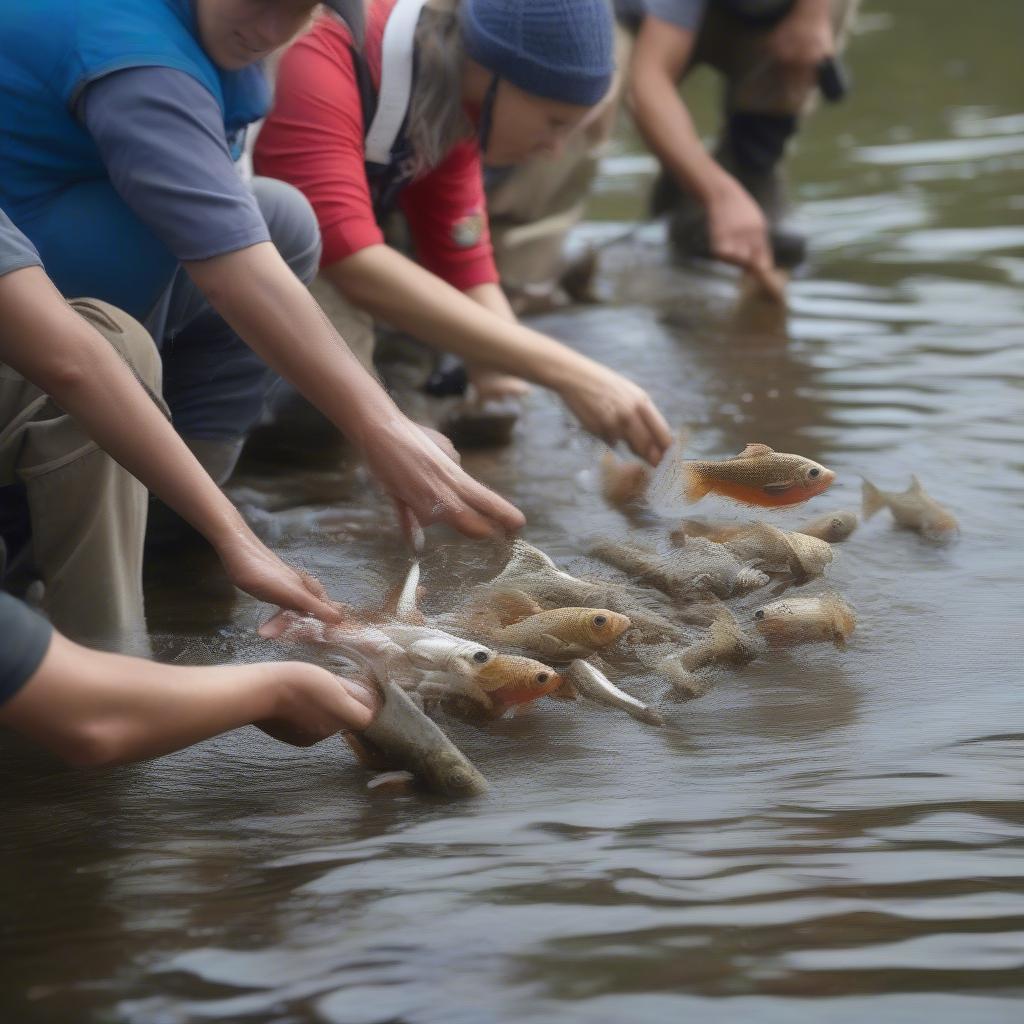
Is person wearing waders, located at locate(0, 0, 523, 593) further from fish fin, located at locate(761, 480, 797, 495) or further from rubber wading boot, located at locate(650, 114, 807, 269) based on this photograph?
rubber wading boot, located at locate(650, 114, 807, 269)

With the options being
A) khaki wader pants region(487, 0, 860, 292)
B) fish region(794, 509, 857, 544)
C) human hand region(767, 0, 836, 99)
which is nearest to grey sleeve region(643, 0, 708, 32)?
khaki wader pants region(487, 0, 860, 292)

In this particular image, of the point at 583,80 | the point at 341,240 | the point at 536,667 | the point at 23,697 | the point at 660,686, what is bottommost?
the point at 660,686

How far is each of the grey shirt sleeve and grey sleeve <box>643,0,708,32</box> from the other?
498 centimetres

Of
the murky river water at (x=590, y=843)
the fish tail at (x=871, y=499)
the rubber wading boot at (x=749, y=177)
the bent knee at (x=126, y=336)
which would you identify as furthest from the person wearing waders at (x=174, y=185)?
the rubber wading boot at (x=749, y=177)

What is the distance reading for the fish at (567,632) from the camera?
120 inches

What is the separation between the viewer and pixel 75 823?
262 cm

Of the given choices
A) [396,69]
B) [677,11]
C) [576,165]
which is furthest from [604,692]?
[677,11]

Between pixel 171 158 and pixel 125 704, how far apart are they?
46.4 inches

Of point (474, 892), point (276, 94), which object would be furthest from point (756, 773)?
point (276, 94)

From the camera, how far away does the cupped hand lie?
3.18 metres

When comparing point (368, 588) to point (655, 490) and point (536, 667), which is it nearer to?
point (655, 490)

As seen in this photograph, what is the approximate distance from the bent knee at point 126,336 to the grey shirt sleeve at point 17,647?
101 centimetres

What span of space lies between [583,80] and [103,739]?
2.34m

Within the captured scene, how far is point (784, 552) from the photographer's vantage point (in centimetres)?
353
